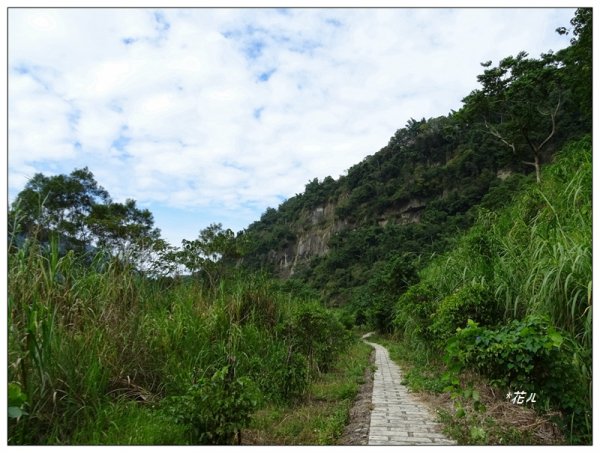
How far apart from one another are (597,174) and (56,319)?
4.30 meters

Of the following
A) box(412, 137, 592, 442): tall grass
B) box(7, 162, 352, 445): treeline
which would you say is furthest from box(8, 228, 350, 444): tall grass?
box(412, 137, 592, 442): tall grass

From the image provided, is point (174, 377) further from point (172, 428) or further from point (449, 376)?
point (449, 376)

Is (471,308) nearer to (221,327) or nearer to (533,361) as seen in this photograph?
(533,361)

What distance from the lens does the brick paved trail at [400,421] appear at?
11.2ft

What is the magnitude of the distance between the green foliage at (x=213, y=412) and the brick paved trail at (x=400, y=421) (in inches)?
45.6

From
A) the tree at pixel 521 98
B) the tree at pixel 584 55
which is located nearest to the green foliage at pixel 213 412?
the tree at pixel 584 55

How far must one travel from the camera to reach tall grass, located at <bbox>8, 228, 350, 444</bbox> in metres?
2.82

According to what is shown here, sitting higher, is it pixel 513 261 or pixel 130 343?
pixel 513 261

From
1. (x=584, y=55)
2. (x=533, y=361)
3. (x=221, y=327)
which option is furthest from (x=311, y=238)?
(x=533, y=361)

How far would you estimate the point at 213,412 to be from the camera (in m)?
2.82

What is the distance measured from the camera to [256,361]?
499cm

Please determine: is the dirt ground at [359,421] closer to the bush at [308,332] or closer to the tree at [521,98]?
the bush at [308,332]

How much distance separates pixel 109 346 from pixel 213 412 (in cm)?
127

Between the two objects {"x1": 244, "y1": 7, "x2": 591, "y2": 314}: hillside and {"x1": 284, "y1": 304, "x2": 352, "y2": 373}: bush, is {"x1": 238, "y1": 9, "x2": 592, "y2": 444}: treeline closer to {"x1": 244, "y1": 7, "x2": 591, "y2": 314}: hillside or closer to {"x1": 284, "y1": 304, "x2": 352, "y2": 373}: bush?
{"x1": 244, "y1": 7, "x2": 591, "y2": 314}: hillside
